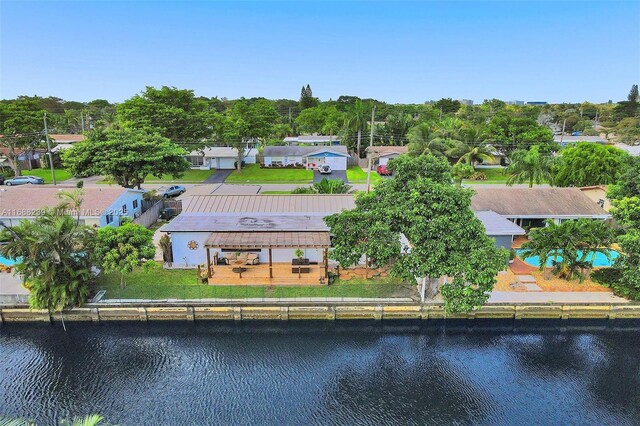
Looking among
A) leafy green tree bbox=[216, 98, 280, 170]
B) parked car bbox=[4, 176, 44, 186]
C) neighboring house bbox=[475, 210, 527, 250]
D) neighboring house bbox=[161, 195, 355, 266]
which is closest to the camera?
neighboring house bbox=[161, 195, 355, 266]

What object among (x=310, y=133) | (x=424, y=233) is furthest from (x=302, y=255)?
(x=310, y=133)

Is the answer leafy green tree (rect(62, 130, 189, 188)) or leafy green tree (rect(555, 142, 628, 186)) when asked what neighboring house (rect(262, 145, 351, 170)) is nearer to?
leafy green tree (rect(62, 130, 189, 188))

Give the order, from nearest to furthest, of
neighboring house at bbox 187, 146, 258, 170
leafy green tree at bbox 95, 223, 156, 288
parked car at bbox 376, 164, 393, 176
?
1. leafy green tree at bbox 95, 223, 156, 288
2. parked car at bbox 376, 164, 393, 176
3. neighboring house at bbox 187, 146, 258, 170

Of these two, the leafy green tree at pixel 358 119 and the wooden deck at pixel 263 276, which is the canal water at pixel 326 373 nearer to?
the wooden deck at pixel 263 276

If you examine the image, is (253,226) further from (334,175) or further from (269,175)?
(334,175)

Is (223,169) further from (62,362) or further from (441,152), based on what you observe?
(62,362)

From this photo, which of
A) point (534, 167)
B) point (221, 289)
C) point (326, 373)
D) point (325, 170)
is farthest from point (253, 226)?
point (325, 170)

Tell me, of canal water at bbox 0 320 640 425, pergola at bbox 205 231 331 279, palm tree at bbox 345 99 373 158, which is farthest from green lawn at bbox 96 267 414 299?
palm tree at bbox 345 99 373 158
